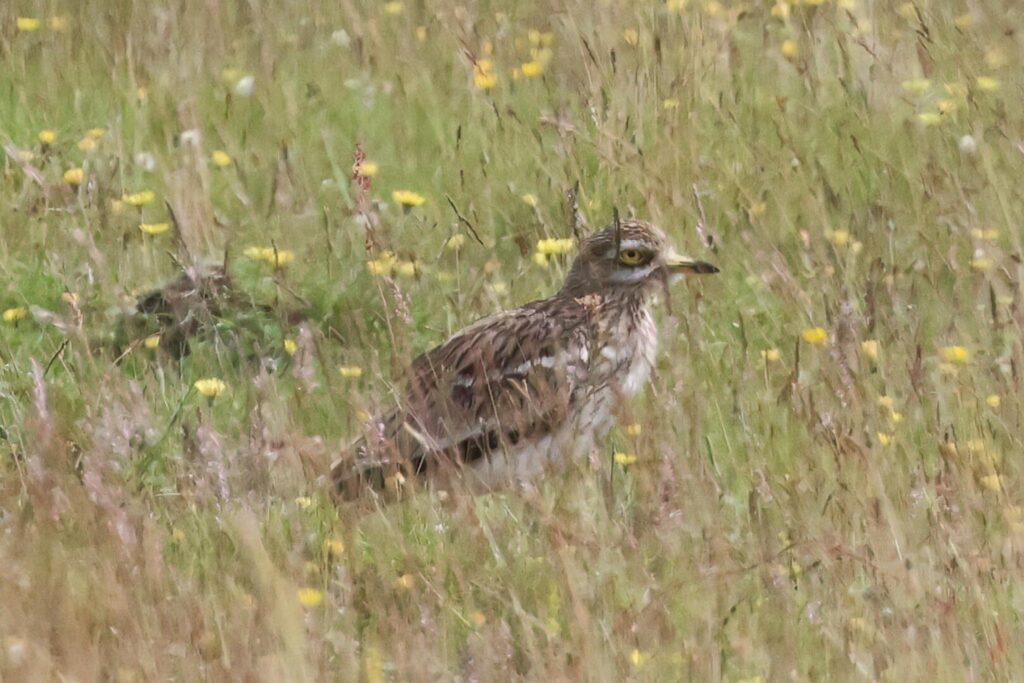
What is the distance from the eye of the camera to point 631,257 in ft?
21.0

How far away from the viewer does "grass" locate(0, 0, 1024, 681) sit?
166 inches

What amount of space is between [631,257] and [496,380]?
0.74 m

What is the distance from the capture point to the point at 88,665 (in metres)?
3.95

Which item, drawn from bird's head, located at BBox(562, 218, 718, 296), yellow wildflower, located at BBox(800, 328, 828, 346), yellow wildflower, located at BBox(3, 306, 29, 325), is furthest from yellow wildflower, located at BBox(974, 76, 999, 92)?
yellow wildflower, located at BBox(3, 306, 29, 325)

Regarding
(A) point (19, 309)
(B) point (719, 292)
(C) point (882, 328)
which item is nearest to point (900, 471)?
(C) point (882, 328)

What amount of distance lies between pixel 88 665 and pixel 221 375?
7.42 ft

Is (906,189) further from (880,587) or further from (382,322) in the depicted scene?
(880,587)

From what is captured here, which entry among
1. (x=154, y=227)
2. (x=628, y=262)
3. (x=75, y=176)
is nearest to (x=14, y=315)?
(x=154, y=227)

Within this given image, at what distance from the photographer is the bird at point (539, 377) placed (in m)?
5.37

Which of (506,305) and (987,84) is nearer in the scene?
(506,305)

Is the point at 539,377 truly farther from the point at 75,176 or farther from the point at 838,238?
the point at 75,176

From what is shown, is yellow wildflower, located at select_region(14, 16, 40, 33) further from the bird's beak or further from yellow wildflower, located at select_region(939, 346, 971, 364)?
yellow wildflower, located at select_region(939, 346, 971, 364)

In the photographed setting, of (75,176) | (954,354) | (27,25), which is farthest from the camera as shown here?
(27,25)

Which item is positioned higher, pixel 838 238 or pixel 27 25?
pixel 27 25
